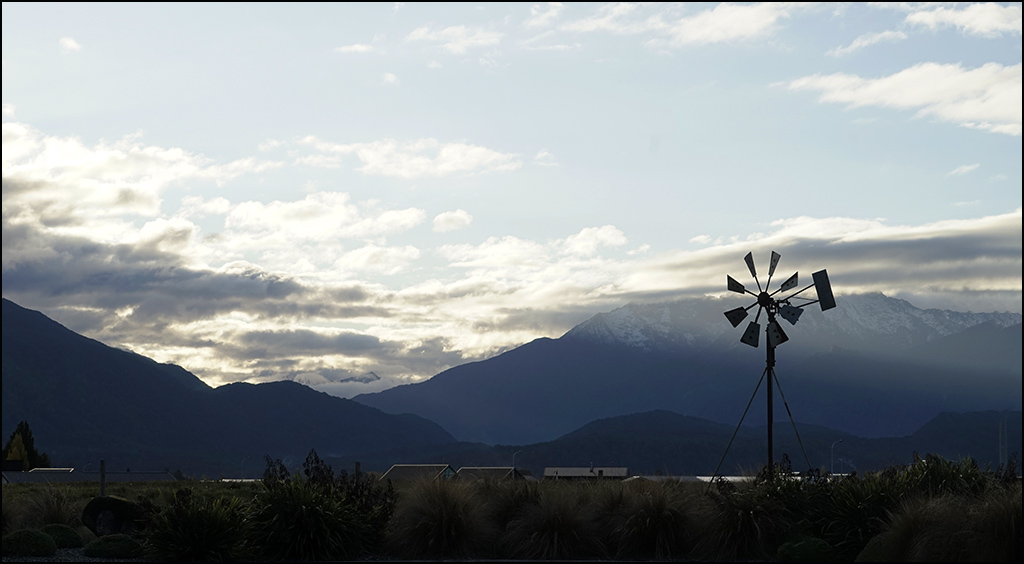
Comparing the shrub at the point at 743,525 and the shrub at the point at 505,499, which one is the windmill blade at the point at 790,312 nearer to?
the shrub at the point at 743,525

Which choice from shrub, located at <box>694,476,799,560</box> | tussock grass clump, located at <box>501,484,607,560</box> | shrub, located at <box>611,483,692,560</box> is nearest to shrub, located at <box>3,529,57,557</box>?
tussock grass clump, located at <box>501,484,607,560</box>

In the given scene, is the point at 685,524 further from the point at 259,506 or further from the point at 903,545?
the point at 259,506

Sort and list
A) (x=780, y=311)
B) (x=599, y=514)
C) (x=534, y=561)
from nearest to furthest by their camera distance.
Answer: (x=534, y=561)
(x=599, y=514)
(x=780, y=311)

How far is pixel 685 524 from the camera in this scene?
1755 cm

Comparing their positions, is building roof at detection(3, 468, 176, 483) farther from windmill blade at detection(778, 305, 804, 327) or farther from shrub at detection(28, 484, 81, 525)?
windmill blade at detection(778, 305, 804, 327)

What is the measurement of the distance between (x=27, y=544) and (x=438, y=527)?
24.7ft

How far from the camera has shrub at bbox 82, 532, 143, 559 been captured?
16.9 metres

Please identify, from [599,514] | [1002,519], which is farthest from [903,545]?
[599,514]

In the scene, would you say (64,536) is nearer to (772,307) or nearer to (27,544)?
(27,544)

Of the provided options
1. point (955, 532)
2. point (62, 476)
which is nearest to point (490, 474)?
point (955, 532)

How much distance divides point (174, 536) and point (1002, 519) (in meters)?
13.3

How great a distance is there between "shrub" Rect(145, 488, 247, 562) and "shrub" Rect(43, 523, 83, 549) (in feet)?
8.50

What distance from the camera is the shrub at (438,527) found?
17297mm

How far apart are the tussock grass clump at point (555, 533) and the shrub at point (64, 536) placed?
27.7 ft
